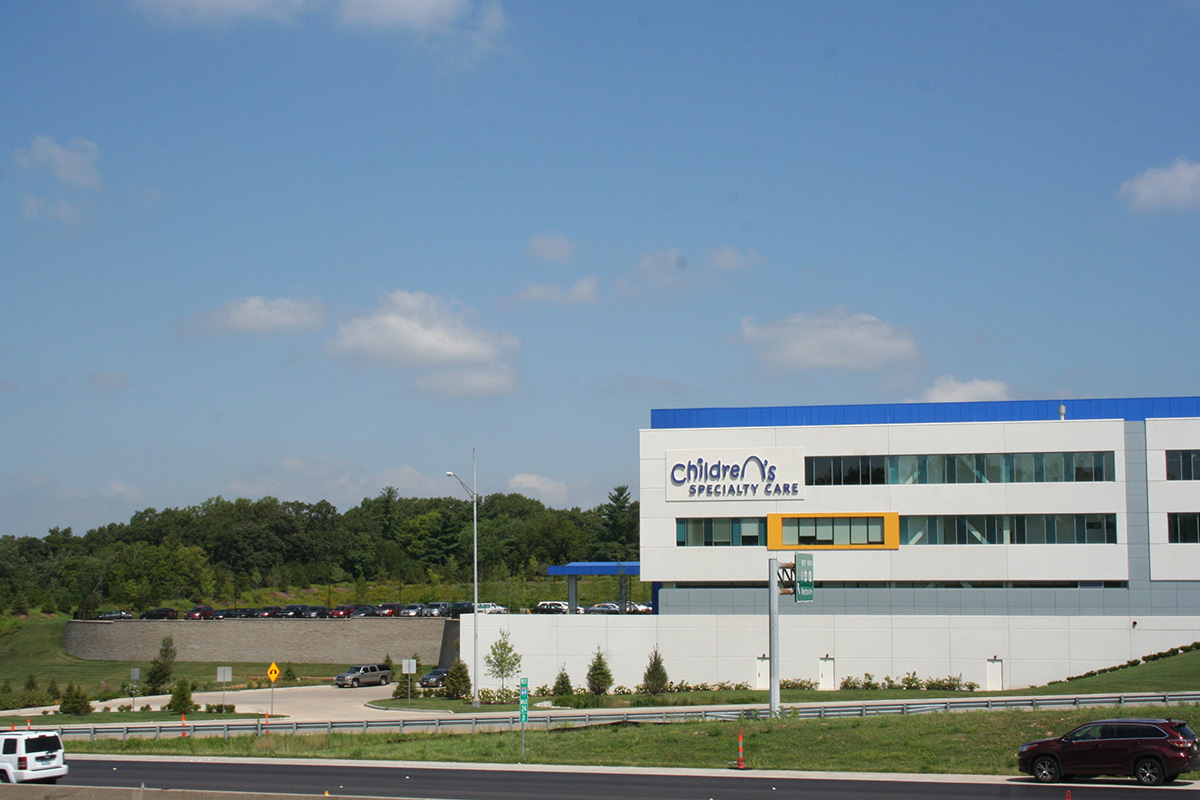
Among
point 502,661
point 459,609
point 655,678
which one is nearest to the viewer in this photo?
point 655,678

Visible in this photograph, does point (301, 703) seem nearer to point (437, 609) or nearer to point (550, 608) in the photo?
point (550, 608)

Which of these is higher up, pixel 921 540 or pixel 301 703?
pixel 921 540

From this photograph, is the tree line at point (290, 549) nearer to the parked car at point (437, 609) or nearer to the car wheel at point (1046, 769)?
the parked car at point (437, 609)

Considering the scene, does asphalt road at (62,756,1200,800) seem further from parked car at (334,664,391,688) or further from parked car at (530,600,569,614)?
parked car at (530,600,569,614)

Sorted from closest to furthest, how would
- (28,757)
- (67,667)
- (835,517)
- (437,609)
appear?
(28,757) → (835,517) → (67,667) → (437,609)

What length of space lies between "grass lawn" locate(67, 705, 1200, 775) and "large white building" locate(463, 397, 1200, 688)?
20.2 meters

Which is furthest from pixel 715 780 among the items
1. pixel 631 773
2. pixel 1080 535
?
pixel 1080 535

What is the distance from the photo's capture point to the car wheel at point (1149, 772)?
2625 centimetres

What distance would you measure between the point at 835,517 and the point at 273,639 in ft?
168

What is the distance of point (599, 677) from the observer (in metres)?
60.0

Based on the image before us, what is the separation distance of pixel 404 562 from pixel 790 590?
368 ft

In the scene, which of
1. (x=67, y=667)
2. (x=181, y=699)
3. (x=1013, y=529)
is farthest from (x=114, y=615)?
(x=1013, y=529)

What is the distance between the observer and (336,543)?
161250 millimetres

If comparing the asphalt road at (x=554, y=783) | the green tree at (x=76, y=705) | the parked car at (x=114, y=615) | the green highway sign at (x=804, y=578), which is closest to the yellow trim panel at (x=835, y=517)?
the green highway sign at (x=804, y=578)
